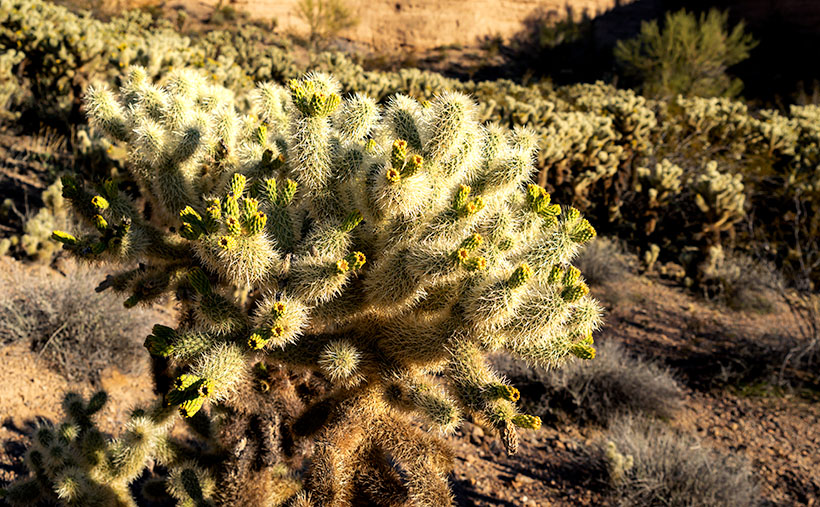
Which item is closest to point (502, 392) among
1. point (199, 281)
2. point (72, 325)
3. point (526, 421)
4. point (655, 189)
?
point (526, 421)

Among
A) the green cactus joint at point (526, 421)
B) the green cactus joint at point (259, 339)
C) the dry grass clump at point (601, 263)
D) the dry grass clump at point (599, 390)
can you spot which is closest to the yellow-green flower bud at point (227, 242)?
the green cactus joint at point (259, 339)

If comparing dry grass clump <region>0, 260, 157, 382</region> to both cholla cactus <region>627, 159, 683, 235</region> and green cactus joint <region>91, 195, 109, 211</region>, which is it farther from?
cholla cactus <region>627, 159, 683, 235</region>

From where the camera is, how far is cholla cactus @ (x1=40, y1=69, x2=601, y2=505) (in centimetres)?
171

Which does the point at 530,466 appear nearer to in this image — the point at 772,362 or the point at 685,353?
the point at 685,353

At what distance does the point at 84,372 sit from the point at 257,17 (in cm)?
3083

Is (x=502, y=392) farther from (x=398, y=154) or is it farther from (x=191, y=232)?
(x=191, y=232)

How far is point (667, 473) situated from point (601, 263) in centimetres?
417

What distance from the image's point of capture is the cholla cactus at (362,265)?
1.71 metres

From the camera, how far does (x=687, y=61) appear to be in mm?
24438

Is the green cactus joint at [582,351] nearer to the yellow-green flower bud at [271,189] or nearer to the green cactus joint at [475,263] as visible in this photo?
the green cactus joint at [475,263]

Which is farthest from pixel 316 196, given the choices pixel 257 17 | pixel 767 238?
pixel 257 17

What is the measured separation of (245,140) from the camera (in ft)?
7.77

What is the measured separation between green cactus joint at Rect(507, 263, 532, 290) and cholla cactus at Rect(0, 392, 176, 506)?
1519 millimetres

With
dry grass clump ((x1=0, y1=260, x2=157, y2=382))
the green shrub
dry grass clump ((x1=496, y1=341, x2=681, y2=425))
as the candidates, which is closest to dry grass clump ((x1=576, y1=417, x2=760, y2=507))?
dry grass clump ((x1=496, y1=341, x2=681, y2=425))
